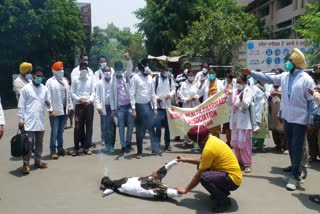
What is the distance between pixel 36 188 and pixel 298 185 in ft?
14.0

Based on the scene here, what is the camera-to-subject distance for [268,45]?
20.6m

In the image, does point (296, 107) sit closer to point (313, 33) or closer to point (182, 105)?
point (182, 105)

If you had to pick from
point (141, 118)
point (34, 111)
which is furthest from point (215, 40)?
point (34, 111)

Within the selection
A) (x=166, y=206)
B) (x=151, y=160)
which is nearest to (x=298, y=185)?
(x=166, y=206)

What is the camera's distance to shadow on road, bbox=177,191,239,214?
5.40 meters

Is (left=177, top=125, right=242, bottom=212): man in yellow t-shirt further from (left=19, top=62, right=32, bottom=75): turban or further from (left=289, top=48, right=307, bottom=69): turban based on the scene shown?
(left=19, top=62, right=32, bottom=75): turban

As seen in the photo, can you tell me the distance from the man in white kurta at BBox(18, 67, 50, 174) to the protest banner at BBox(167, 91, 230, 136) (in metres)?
2.93

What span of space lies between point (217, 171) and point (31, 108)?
3875 millimetres

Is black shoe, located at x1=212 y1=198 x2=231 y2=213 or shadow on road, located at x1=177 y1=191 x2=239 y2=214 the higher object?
black shoe, located at x1=212 y1=198 x2=231 y2=213

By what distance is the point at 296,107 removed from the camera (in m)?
6.23

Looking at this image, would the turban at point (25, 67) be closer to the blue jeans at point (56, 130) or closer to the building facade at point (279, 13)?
the blue jeans at point (56, 130)

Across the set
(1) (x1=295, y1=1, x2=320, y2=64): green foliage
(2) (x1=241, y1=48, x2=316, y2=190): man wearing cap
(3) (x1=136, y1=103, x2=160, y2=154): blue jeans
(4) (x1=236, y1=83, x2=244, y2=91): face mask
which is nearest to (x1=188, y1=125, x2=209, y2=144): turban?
(2) (x1=241, y1=48, x2=316, y2=190): man wearing cap

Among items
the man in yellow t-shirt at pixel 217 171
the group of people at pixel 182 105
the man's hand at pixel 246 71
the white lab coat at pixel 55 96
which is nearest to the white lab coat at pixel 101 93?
the group of people at pixel 182 105

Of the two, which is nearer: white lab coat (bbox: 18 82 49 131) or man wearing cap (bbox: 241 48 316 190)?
man wearing cap (bbox: 241 48 316 190)
